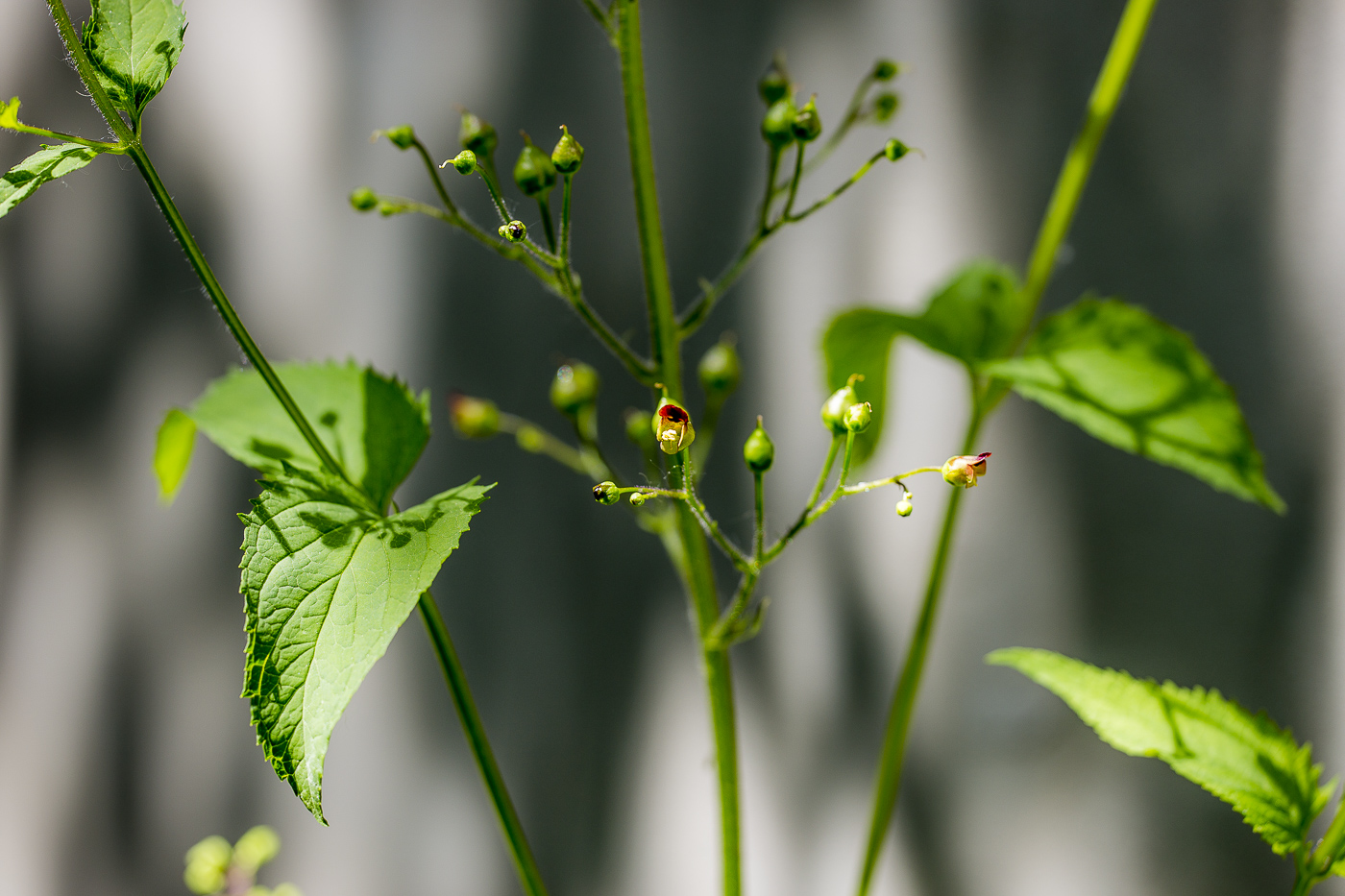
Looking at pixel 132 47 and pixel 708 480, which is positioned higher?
pixel 132 47

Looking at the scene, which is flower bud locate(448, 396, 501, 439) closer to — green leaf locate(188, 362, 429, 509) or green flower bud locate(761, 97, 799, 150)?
green leaf locate(188, 362, 429, 509)

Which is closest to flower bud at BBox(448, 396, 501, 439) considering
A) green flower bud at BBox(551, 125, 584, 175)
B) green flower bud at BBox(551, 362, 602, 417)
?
green flower bud at BBox(551, 362, 602, 417)

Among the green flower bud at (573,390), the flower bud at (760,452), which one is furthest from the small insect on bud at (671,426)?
the green flower bud at (573,390)

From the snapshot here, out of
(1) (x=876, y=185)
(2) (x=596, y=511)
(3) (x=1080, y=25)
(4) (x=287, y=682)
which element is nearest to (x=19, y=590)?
(2) (x=596, y=511)

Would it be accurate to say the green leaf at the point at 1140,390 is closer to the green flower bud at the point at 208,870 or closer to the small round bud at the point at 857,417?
the small round bud at the point at 857,417

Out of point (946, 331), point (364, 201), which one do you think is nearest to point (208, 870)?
point (364, 201)

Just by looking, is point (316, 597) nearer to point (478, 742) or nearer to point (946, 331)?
point (478, 742)
